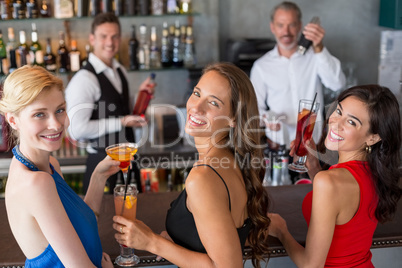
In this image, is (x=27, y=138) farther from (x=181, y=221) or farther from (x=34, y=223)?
(x=181, y=221)

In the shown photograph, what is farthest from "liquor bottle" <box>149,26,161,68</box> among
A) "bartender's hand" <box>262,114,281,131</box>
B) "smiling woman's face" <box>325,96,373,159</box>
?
"smiling woman's face" <box>325,96,373,159</box>

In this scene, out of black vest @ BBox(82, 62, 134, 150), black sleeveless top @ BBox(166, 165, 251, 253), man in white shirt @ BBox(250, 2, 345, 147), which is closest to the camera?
black sleeveless top @ BBox(166, 165, 251, 253)

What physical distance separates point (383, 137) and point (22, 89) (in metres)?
1.25

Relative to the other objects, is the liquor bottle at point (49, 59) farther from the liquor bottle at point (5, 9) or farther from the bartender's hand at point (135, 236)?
the bartender's hand at point (135, 236)

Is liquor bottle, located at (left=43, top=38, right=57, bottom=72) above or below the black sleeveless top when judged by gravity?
above

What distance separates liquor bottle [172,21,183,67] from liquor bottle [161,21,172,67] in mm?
44

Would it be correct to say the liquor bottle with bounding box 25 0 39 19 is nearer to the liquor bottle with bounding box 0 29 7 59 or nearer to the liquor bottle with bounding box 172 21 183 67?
→ the liquor bottle with bounding box 0 29 7 59

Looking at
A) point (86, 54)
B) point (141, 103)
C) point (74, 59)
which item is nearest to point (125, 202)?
point (141, 103)

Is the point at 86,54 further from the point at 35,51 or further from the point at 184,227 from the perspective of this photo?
the point at 184,227

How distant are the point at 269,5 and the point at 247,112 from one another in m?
2.92

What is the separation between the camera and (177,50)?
409 centimetres

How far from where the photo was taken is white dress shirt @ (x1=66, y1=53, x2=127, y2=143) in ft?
10.2

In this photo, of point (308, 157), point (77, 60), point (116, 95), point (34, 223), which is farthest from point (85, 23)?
point (34, 223)

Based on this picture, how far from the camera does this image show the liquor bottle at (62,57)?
13.0 feet
